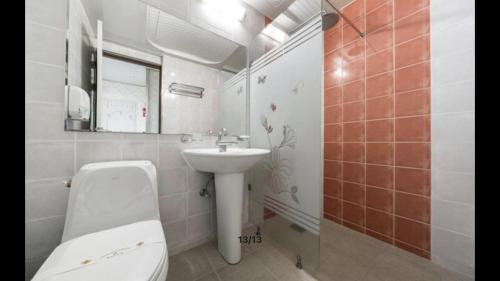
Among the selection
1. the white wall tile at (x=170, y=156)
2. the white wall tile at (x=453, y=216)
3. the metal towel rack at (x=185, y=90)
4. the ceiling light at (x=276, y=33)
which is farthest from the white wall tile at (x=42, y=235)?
the white wall tile at (x=453, y=216)

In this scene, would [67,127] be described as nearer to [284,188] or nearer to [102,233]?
[102,233]

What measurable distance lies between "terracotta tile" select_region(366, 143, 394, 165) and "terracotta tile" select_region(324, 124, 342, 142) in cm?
28

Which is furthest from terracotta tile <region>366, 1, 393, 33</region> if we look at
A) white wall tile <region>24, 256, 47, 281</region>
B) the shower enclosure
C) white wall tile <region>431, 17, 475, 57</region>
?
white wall tile <region>24, 256, 47, 281</region>

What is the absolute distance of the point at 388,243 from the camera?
1342 millimetres

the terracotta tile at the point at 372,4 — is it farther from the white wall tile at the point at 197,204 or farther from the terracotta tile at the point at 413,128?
the white wall tile at the point at 197,204

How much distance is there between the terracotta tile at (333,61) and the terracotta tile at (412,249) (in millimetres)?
1598

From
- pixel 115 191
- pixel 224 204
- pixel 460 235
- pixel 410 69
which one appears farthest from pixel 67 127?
pixel 460 235

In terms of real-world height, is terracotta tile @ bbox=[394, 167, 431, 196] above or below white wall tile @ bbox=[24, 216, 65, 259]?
above

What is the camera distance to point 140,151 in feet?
3.58

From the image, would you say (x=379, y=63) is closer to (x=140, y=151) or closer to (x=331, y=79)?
(x=331, y=79)

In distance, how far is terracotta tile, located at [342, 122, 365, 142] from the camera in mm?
1537

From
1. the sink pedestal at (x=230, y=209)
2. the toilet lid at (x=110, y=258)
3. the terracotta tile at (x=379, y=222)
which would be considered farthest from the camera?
the terracotta tile at (x=379, y=222)

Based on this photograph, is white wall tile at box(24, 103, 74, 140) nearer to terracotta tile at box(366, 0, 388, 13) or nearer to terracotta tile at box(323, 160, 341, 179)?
terracotta tile at box(323, 160, 341, 179)

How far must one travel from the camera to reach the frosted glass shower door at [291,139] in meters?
1.02
